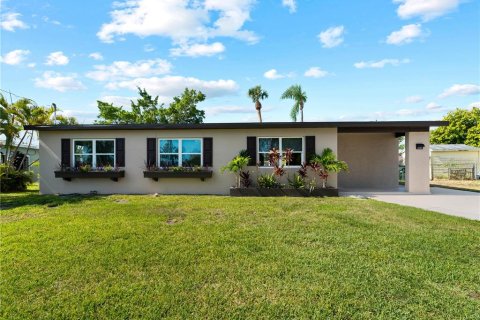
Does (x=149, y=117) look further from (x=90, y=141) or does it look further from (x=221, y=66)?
(x=90, y=141)

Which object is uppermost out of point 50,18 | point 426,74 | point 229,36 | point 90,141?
point 229,36

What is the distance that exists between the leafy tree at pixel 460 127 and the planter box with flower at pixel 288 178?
2626cm

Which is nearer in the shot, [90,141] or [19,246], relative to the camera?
[19,246]

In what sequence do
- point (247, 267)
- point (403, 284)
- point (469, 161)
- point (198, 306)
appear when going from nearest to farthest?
point (198, 306) < point (403, 284) < point (247, 267) < point (469, 161)

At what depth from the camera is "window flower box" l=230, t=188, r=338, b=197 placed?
392 inches

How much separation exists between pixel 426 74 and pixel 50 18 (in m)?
14.5

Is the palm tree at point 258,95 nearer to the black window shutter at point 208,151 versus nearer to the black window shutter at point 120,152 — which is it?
the black window shutter at point 208,151

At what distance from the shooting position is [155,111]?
2561 centimetres

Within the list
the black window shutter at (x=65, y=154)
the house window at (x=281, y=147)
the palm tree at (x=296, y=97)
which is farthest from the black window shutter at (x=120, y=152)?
the palm tree at (x=296, y=97)

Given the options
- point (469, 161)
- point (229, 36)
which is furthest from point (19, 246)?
point (469, 161)

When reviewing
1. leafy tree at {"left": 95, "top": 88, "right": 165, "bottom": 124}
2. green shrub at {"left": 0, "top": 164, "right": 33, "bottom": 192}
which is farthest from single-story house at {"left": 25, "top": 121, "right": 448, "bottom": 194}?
leafy tree at {"left": 95, "top": 88, "right": 165, "bottom": 124}

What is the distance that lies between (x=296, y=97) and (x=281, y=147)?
43.2ft

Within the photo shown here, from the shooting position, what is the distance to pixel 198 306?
282 centimetres

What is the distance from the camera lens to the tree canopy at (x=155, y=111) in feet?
82.3
